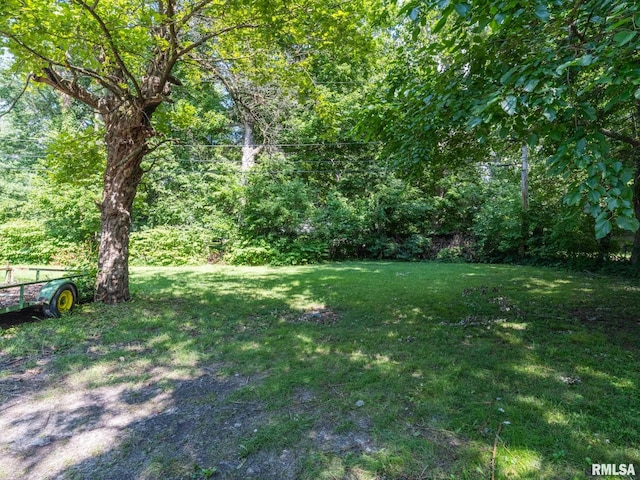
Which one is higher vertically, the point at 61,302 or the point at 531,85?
the point at 531,85

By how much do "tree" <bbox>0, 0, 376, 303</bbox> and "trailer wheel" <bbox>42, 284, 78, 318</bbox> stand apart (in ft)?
2.00

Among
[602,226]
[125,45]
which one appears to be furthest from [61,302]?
[602,226]

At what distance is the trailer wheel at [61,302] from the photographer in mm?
5148

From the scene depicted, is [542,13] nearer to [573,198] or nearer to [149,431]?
[573,198]

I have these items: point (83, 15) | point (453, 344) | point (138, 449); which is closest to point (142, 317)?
point (138, 449)

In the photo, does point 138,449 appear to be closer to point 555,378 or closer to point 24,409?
point 24,409

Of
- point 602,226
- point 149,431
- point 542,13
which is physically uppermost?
point 542,13

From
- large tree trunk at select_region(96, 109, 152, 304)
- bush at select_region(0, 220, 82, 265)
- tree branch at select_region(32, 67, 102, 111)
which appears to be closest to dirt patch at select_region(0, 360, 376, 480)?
large tree trunk at select_region(96, 109, 152, 304)

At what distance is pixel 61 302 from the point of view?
5.37 meters

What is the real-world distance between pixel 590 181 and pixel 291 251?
13.2 meters

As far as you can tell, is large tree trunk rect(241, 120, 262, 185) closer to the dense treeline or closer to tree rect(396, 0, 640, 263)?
the dense treeline

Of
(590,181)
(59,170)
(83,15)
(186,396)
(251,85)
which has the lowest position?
(186,396)

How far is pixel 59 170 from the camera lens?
24.1ft

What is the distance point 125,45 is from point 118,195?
248cm
